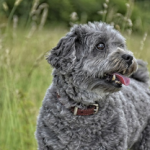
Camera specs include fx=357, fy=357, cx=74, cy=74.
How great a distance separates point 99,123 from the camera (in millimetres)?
3789

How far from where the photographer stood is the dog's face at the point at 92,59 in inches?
145

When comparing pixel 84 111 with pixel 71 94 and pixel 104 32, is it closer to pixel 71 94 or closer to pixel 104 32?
pixel 71 94

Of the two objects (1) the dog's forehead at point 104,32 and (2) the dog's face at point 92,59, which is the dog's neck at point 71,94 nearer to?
(2) the dog's face at point 92,59

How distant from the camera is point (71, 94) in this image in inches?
151

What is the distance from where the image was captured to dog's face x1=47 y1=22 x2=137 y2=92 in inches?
145

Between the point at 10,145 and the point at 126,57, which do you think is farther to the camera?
the point at 10,145

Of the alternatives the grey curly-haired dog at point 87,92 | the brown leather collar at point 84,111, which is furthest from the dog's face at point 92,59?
the brown leather collar at point 84,111

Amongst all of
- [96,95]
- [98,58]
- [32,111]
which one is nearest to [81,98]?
[96,95]

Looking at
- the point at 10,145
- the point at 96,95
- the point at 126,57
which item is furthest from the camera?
the point at 10,145

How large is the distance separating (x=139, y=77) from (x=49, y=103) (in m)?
1.70

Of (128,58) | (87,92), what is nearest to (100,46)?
(128,58)

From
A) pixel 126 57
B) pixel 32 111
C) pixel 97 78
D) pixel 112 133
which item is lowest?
pixel 32 111

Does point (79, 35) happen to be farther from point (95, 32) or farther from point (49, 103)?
point (49, 103)

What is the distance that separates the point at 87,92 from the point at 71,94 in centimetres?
18
